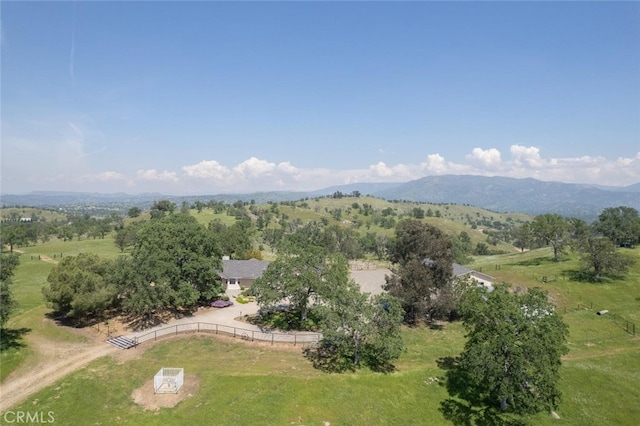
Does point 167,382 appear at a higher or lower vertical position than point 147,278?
lower

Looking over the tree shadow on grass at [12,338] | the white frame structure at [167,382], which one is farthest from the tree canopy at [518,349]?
the tree shadow on grass at [12,338]

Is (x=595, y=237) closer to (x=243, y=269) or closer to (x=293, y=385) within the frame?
(x=243, y=269)

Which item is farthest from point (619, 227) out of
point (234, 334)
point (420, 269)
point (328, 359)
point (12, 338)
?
point (12, 338)

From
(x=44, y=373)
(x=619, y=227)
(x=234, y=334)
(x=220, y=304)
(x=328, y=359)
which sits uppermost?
(x=619, y=227)

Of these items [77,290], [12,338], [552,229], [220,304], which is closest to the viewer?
[12,338]

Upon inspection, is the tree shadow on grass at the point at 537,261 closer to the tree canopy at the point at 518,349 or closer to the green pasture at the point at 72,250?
the tree canopy at the point at 518,349

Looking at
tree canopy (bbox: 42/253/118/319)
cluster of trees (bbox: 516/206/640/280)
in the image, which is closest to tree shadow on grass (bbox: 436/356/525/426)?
tree canopy (bbox: 42/253/118/319)

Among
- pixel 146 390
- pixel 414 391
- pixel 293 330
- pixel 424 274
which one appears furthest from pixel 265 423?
pixel 424 274
